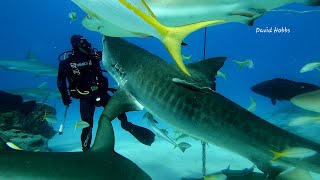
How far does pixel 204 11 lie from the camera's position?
8.44 feet

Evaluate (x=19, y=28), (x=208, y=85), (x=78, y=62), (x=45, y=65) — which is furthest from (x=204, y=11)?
(x=19, y=28)

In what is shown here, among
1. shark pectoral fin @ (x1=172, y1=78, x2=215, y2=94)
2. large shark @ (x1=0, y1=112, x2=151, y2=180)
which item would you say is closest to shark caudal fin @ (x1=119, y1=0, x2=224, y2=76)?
large shark @ (x1=0, y1=112, x2=151, y2=180)

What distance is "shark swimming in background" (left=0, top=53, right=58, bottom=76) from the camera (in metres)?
14.6

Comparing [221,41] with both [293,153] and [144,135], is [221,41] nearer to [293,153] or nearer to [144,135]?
[144,135]

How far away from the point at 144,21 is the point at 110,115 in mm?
1428

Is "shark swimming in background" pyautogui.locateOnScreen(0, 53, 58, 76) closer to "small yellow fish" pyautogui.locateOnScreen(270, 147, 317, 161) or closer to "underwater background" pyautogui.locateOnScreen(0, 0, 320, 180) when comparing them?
"small yellow fish" pyautogui.locateOnScreen(270, 147, 317, 161)

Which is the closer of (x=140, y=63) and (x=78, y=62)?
(x=140, y=63)

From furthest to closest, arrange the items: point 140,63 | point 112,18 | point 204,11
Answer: point 140,63
point 204,11
point 112,18

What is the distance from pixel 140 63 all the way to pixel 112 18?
1556 millimetres

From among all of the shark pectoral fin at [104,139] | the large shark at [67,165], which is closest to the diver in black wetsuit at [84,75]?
the shark pectoral fin at [104,139]

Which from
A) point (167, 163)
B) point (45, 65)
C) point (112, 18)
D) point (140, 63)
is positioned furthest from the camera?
point (45, 65)

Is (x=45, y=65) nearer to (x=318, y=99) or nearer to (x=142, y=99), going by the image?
(x=142, y=99)

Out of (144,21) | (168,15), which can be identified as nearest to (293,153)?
(168,15)

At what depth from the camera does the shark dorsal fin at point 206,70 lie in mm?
2803
